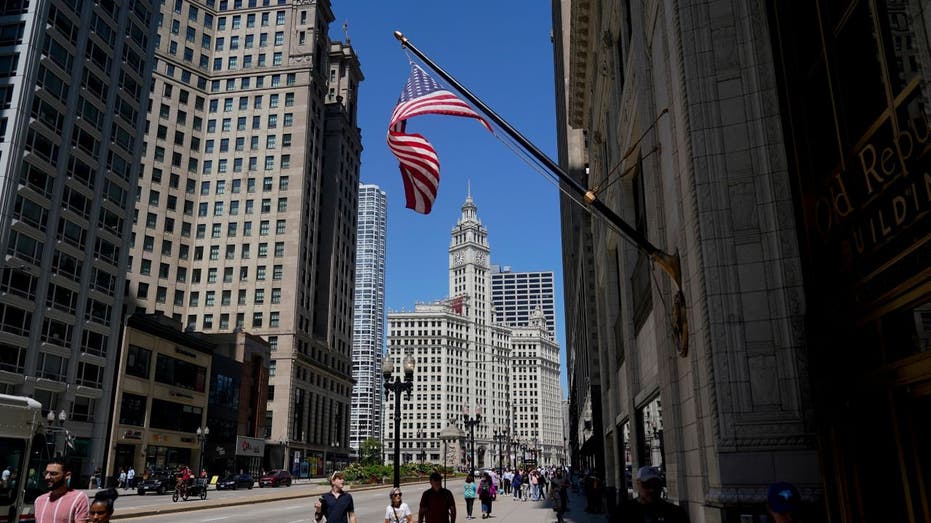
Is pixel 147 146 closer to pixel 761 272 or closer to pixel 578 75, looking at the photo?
pixel 578 75

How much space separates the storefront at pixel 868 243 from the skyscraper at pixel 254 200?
87.7 meters

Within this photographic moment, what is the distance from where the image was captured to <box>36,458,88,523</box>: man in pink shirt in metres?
7.94

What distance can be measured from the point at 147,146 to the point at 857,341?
102 meters

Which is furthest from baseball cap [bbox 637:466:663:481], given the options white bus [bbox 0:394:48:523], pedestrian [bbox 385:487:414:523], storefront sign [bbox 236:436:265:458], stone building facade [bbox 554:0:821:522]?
storefront sign [bbox 236:436:265:458]

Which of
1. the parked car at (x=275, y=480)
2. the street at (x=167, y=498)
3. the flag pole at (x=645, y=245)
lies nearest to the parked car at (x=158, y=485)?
the street at (x=167, y=498)

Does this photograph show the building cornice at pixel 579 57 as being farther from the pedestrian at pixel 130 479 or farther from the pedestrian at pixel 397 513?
the pedestrian at pixel 130 479

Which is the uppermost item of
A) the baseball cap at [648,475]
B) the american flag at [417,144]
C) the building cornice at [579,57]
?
the building cornice at [579,57]

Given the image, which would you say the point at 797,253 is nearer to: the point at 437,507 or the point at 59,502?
the point at 437,507

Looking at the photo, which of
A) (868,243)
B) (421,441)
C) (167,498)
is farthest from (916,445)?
(421,441)

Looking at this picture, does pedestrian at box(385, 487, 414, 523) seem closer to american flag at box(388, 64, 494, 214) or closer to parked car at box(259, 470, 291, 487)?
american flag at box(388, 64, 494, 214)

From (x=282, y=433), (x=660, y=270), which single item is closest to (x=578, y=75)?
(x=660, y=270)

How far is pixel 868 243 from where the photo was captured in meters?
7.60

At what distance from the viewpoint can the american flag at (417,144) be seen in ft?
44.3

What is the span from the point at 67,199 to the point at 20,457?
155ft
